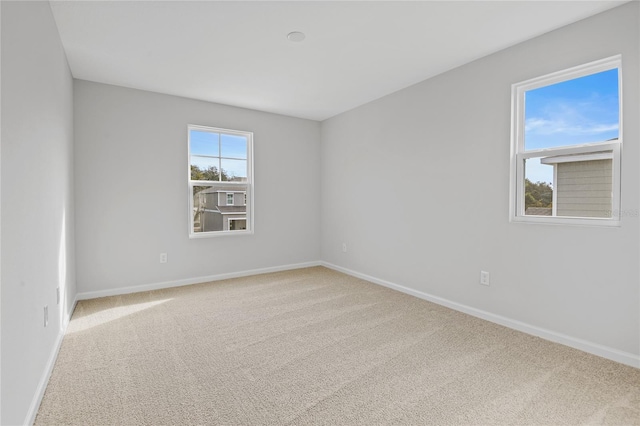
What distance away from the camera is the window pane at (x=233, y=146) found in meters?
4.44

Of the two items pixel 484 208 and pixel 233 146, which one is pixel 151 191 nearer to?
pixel 233 146

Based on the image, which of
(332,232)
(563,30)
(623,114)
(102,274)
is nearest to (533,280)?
(623,114)

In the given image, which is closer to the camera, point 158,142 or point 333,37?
point 333,37

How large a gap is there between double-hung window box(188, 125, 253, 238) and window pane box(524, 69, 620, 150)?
3.43 m

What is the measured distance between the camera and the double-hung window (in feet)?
13.8

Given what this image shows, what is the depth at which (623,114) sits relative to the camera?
2.13m

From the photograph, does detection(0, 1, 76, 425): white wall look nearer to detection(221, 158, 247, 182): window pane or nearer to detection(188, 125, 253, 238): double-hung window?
detection(188, 125, 253, 238): double-hung window

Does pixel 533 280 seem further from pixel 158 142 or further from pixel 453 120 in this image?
pixel 158 142

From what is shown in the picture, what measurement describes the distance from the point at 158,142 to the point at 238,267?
1.95 meters

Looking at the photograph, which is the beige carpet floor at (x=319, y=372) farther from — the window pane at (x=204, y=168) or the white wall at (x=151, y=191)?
the window pane at (x=204, y=168)

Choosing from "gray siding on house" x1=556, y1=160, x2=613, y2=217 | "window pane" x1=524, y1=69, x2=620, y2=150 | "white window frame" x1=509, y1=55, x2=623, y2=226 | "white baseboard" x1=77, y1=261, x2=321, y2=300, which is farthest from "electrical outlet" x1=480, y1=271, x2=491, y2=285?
"white baseboard" x1=77, y1=261, x2=321, y2=300

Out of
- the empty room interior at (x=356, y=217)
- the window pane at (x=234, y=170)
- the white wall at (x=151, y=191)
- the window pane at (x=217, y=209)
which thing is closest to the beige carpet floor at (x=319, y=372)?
the empty room interior at (x=356, y=217)

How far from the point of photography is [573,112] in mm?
2428

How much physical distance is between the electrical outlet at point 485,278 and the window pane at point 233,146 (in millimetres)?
3402
